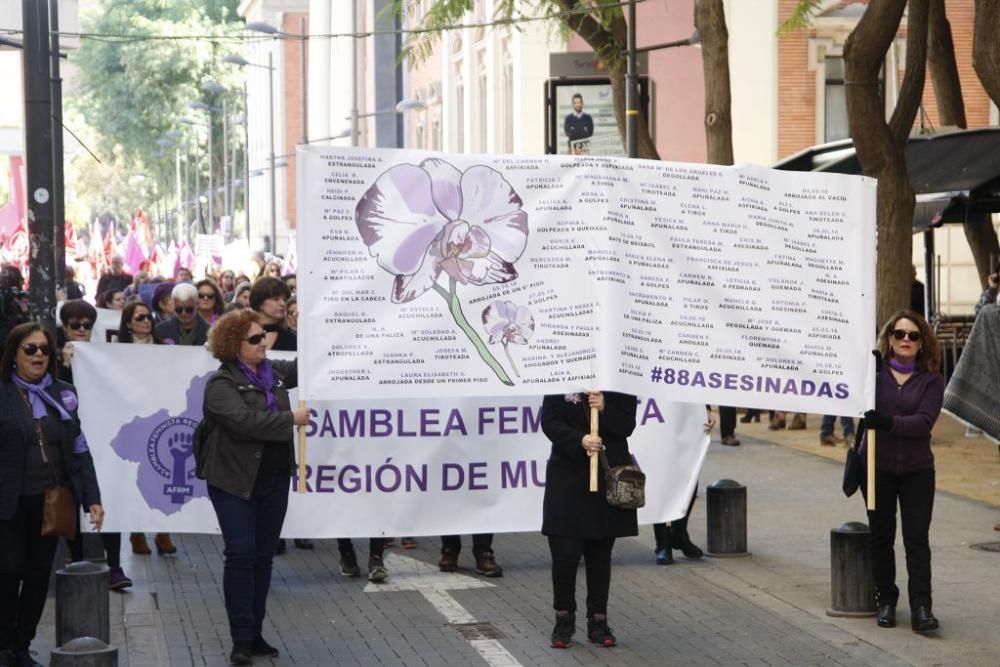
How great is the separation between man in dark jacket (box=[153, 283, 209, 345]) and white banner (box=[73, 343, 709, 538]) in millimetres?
1167

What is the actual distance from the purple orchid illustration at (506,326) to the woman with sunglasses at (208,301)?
524 cm

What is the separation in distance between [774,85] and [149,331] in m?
24.0

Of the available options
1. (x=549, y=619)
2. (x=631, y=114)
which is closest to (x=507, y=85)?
(x=631, y=114)

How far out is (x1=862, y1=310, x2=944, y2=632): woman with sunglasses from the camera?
388 inches

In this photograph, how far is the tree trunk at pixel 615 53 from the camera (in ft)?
72.2

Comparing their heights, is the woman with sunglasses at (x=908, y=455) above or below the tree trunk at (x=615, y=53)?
below

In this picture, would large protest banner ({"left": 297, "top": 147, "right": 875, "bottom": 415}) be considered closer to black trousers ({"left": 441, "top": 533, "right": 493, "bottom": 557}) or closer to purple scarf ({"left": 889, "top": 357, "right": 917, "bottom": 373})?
purple scarf ({"left": 889, "top": 357, "right": 917, "bottom": 373})

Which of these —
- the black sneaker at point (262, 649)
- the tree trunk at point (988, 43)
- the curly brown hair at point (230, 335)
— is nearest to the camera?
the curly brown hair at point (230, 335)

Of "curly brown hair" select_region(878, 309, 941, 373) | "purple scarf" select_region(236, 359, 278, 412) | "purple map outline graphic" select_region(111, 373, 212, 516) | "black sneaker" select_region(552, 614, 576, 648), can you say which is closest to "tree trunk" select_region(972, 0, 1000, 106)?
"curly brown hair" select_region(878, 309, 941, 373)

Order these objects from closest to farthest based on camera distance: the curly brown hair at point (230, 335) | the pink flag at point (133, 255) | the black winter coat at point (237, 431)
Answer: the black winter coat at point (237, 431), the curly brown hair at point (230, 335), the pink flag at point (133, 255)

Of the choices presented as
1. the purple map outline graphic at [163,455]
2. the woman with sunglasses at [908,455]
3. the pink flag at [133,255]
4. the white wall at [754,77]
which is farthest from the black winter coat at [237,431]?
the pink flag at [133,255]

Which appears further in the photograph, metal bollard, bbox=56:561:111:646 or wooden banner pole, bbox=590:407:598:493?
wooden banner pole, bbox=590:407:598:493

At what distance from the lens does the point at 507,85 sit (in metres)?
43.7

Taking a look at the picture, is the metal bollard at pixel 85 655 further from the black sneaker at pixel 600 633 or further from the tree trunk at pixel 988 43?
the tree trunk at pixel 988 43
